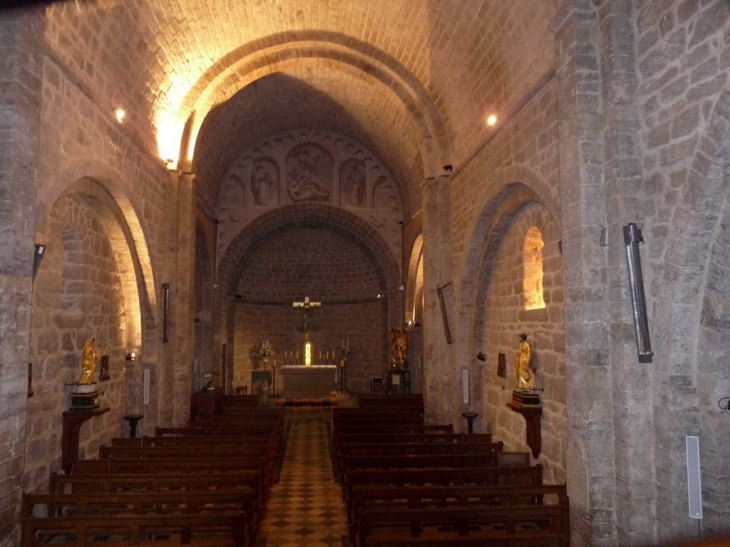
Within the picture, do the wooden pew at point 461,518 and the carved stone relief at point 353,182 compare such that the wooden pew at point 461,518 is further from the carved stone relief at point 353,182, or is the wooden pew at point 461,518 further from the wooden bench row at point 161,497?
the carved stone relief at point 353,182

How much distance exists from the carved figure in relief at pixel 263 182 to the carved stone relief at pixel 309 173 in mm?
462

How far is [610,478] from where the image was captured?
17.9 ft

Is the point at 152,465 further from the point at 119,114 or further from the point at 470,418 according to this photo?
the point at 470,418

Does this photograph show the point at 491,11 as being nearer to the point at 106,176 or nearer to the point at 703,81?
the point at 703,81

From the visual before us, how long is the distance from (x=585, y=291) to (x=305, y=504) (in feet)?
16.9

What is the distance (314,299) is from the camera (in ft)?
67.1

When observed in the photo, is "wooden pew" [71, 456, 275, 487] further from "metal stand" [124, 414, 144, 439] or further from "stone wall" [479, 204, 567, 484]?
"stone wall" [479, 204, 567, 484]

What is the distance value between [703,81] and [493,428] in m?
7.14

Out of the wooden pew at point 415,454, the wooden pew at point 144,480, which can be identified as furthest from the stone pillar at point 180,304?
the wooden pew at point 144,480

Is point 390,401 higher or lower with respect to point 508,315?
lower

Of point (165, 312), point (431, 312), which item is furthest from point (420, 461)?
point (165, 312)

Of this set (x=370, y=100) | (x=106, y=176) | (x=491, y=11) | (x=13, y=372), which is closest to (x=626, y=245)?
(x=491, y=11)

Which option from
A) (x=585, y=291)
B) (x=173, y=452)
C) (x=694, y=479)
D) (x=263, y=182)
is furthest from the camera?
(x=263, y=182)

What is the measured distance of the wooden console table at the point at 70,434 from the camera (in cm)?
745
